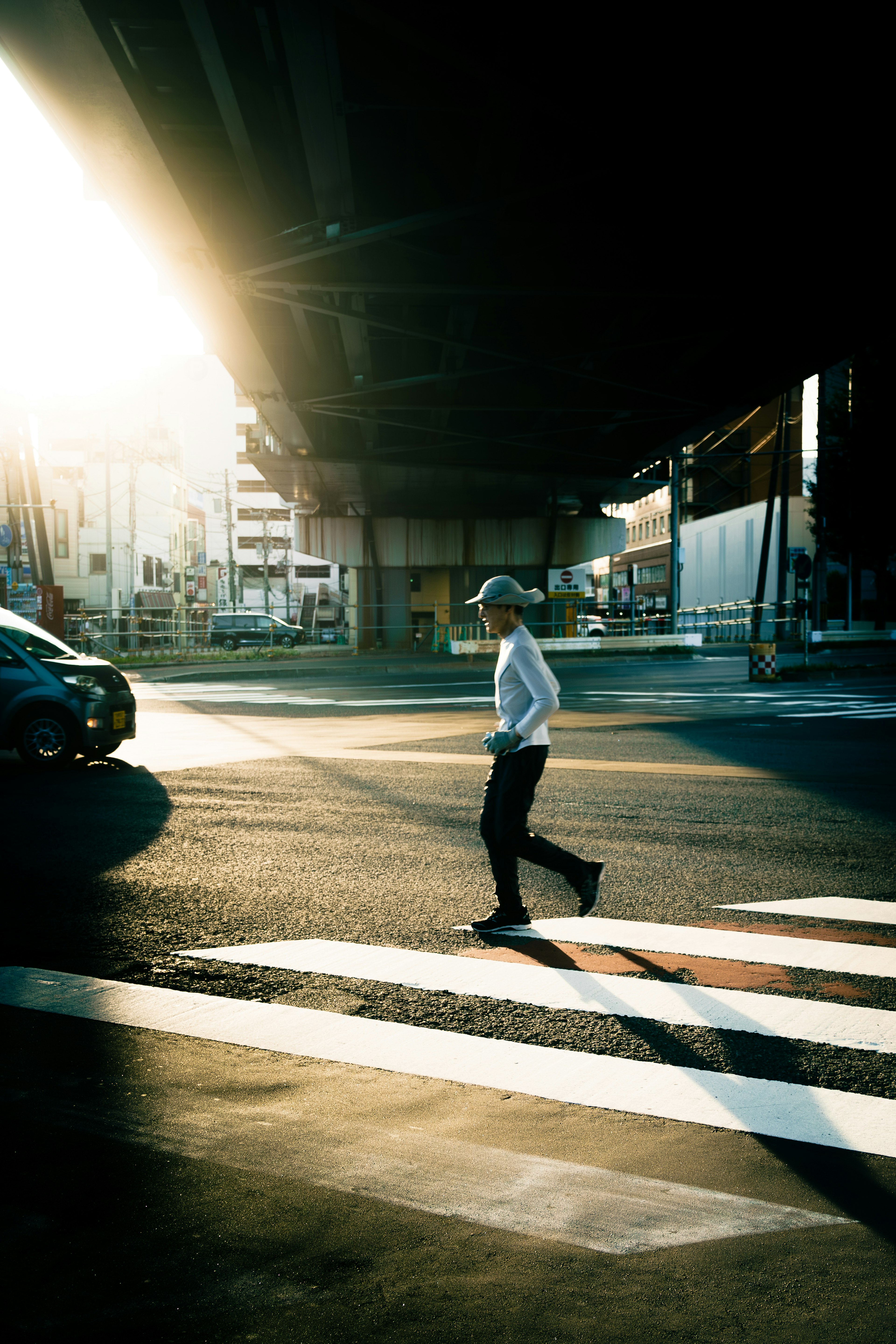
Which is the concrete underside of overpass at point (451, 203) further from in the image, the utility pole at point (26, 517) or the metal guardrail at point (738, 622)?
the utility pole at point (26, 517)

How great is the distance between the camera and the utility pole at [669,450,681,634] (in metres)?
36.7

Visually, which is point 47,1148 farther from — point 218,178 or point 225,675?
point 225,675

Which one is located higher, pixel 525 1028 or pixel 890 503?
pixel 890 503

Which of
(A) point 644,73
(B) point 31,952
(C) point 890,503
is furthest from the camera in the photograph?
(C) point 890,503

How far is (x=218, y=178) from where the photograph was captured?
1575 cm

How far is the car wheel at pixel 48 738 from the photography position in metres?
11.5

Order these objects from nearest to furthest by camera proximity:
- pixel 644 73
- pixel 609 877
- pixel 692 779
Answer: pixel 609 877 → pixel 692 779 → pixel 644 73

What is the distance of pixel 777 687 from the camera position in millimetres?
23344

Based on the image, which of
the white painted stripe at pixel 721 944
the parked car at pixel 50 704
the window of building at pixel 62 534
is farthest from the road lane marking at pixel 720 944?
the window of building at pixel 62 534

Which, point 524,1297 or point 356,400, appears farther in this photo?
point 356,400

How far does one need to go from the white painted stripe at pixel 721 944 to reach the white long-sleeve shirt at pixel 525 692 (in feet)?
3.39

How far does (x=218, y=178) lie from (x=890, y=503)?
36.5m

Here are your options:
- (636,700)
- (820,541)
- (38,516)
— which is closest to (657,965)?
(636,700)

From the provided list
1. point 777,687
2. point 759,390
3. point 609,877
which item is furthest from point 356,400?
point 609,877
